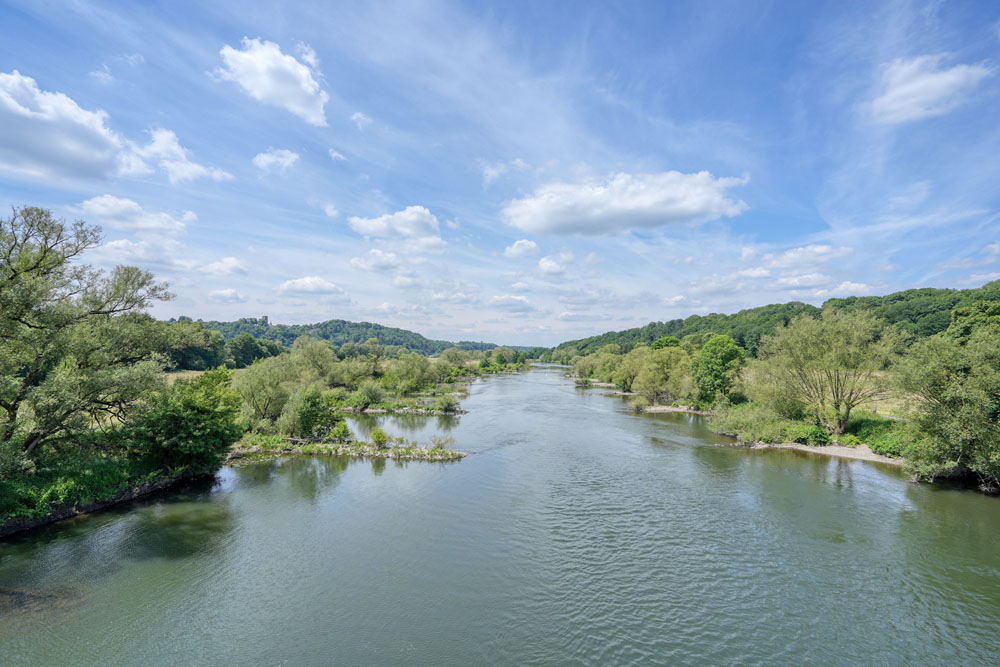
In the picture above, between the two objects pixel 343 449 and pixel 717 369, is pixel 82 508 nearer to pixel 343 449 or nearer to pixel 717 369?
pixel 343 449

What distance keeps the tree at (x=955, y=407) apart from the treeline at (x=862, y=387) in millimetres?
56

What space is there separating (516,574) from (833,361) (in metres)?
35.5

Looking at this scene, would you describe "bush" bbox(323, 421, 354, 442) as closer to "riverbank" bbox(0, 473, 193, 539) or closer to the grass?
the grass

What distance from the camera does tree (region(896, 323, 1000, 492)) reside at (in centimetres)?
2341

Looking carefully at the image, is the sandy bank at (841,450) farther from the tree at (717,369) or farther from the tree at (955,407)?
the tree at (717,369)

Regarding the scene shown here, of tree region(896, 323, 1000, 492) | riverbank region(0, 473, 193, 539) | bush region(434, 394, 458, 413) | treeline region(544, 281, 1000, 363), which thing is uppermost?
treeline region(544, 281, 1000, 363)

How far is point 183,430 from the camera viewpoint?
24.9 metres

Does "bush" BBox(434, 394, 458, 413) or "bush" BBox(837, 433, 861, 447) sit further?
"bush" BBox(434, 394, 458, 413)

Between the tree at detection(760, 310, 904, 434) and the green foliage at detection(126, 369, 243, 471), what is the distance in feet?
153

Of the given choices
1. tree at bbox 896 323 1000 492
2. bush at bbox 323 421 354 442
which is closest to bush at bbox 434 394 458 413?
bush at bbox 323 421 354 442

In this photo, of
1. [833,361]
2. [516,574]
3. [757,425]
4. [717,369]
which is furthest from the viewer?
[717,369]

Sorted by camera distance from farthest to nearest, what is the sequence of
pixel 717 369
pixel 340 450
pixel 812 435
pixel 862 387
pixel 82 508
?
pixel 717 369
pixel 812 435
pixel 862 387
pixel 340 450
pixel 82 508

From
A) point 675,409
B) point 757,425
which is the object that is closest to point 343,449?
point 757,425

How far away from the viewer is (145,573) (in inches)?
622
